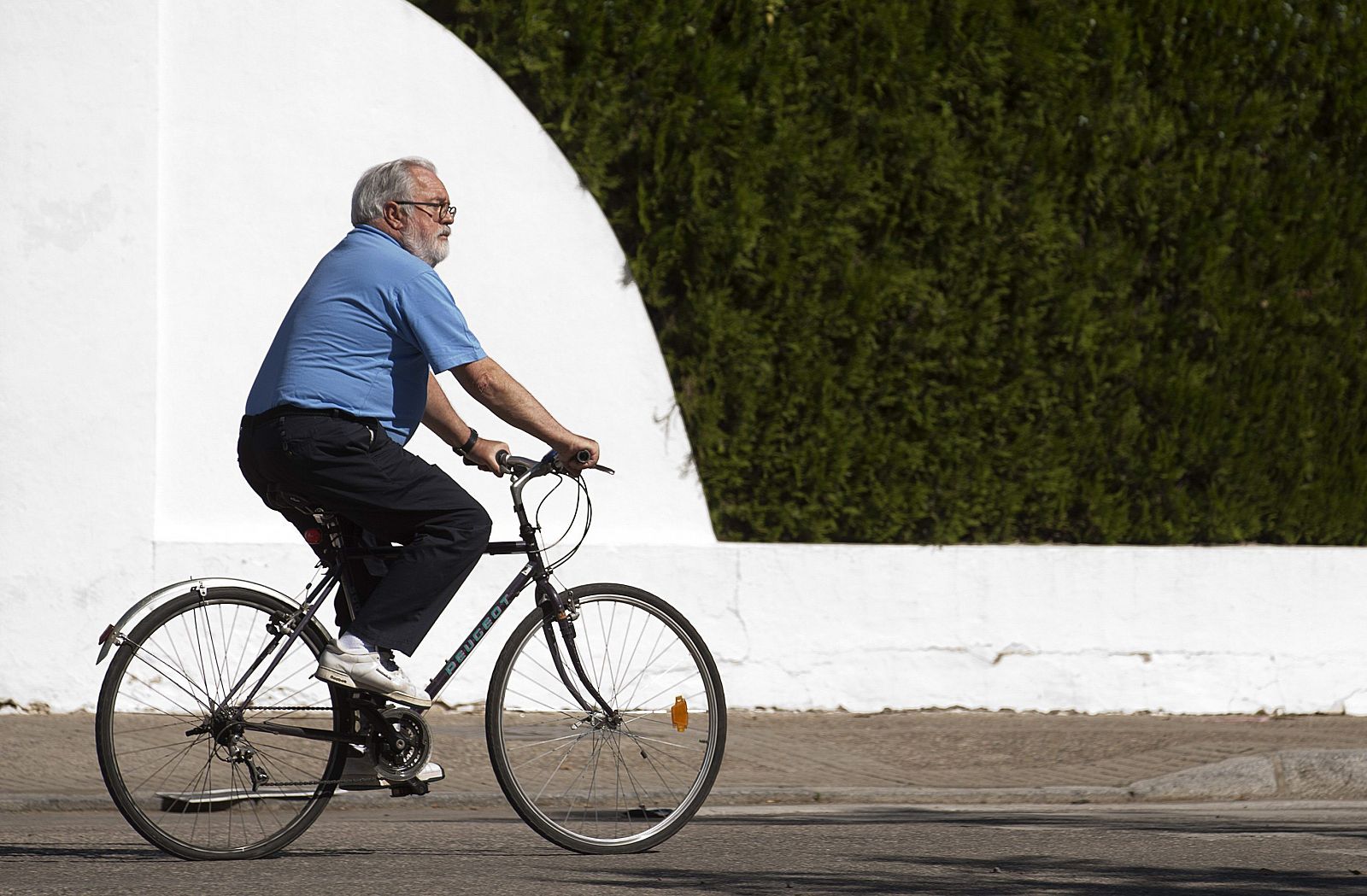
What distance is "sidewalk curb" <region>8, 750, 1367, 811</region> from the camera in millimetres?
6590

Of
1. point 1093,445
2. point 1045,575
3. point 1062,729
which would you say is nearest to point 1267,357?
point 1093,445

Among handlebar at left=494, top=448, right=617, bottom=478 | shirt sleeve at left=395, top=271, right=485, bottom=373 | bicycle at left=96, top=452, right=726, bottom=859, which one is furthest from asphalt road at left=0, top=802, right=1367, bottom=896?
shirt sleeve at left=395, top=271, right=485, bottom=373

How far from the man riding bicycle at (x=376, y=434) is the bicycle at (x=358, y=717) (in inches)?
4.2

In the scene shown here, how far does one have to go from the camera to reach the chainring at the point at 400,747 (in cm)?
497

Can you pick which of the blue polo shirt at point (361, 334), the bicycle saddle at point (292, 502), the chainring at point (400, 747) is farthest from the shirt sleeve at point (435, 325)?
the chainring at point (400, 747)

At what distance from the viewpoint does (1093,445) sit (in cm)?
958

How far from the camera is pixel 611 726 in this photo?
5.28m

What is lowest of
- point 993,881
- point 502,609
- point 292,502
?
point 993,881

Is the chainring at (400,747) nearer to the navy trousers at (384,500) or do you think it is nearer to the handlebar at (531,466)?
the navy trousers at (384,500)

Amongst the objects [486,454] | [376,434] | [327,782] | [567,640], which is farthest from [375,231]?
[327,782]

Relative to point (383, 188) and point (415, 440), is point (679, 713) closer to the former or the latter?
point (383, 188)

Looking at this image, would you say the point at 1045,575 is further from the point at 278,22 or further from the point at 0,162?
the point at 0,162

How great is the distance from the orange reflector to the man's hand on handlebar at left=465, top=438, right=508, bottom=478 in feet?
2.78

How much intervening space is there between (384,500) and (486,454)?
470 mm
